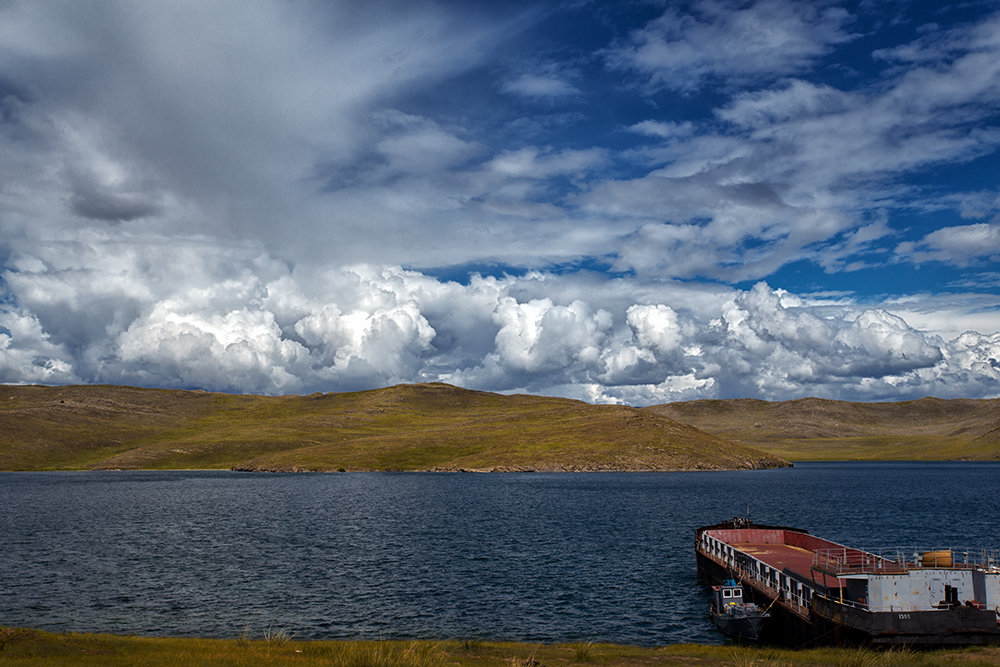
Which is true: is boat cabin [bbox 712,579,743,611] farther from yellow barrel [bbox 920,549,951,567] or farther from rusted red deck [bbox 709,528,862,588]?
rusted red deck [bbox 709,528,862,588]

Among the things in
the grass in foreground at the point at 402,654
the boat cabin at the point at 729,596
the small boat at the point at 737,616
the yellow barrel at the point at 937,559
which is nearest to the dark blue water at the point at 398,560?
the small boat at the point at 737,616

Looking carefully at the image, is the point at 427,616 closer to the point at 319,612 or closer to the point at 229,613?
the point at 319,612

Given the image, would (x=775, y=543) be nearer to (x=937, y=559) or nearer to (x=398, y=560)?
(x=937, y=559)

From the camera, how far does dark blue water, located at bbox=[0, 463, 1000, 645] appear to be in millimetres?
57219

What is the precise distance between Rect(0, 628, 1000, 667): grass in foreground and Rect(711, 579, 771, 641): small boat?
638cm

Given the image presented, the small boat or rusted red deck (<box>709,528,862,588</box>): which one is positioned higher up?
rusted red deck (<box>709,528,862,588</box>)

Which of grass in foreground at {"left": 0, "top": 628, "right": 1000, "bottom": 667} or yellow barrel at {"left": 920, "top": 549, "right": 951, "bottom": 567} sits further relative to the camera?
yellow barrel at {"left": 920, "top": 549, "right": 951, "bottom": 567}

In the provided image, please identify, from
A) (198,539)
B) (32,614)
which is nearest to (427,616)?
(32,614)

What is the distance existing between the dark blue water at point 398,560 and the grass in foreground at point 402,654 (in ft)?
28.5

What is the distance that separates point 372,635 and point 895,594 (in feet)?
117

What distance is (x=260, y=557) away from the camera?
86.3 m

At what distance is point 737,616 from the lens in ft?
173

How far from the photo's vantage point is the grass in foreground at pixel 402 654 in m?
35.1

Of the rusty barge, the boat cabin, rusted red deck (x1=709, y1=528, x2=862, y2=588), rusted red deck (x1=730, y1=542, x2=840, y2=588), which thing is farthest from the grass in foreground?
rusted red deck (x1=709, y1=528, x2=862, y2=588)
